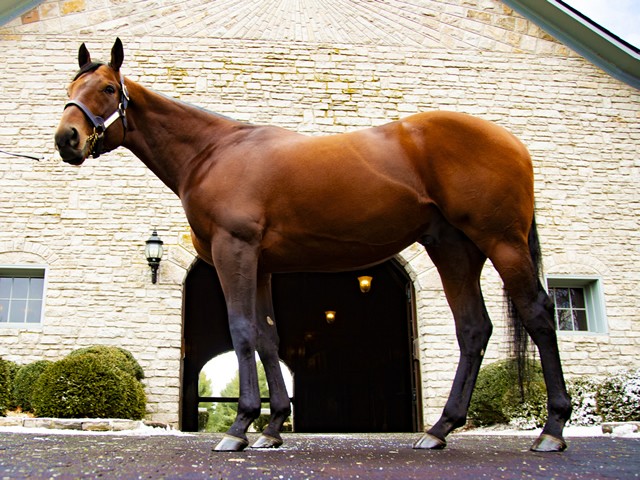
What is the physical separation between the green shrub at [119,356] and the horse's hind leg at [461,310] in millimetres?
5151

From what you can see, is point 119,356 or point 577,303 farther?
point 577,303

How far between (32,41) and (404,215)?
885cm

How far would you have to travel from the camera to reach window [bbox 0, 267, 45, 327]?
9.20 m

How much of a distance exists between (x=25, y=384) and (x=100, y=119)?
5.81m

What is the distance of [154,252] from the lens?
902 centimetres

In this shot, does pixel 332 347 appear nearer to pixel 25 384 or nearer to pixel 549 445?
pixel 25 384

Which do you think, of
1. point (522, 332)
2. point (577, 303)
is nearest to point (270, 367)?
point (522, 332)

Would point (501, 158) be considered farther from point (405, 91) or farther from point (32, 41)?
point (32, 41)

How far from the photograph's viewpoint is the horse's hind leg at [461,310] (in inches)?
136

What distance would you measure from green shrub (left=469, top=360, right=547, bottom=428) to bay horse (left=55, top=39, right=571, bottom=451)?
4662mm

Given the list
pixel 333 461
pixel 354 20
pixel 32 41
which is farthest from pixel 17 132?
pixel 333 461

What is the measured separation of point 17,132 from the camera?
9.70 metres

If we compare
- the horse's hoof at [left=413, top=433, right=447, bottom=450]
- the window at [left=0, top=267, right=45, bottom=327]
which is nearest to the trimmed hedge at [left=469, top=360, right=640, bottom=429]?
the horse's hoof at [left=413, top=433, right=447, bottom=450]

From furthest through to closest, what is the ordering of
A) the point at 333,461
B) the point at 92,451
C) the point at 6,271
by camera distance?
1. the point at 6,271
2. the point at 92,451
3. the point at 333,461
